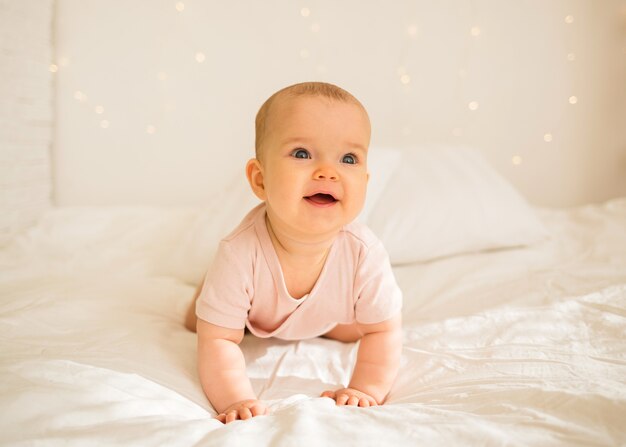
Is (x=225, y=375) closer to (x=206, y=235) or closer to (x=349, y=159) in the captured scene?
(x=349, y=159)

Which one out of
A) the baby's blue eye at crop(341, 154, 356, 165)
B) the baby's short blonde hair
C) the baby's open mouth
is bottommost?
the baby's open mouth

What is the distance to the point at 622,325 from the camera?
90cm

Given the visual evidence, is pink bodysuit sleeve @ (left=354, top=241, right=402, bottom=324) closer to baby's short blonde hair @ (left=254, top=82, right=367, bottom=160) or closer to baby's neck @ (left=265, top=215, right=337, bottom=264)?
baby's neck @ (left=265, top=215, right=337, bottom=264)

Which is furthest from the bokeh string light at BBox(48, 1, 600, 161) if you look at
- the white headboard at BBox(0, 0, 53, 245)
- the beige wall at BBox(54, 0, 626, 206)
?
the white headboard at BBox(0, 0, 53, 245)

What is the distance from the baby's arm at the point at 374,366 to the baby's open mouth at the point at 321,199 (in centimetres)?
25

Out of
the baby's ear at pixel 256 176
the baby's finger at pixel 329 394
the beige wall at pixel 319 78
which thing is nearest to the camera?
the baby's finger at pixel 329 394

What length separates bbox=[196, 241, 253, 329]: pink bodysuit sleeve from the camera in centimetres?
85

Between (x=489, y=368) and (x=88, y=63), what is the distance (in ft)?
6.47

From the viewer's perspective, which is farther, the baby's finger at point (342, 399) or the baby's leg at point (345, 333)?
the baby's leg at point (345, 333)

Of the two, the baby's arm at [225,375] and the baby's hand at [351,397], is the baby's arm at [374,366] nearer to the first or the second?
the baby's hand at [351,397]

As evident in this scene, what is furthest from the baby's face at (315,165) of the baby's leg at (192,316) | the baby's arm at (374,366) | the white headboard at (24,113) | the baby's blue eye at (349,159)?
the white headboard at (24,113)

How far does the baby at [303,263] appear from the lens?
803mm

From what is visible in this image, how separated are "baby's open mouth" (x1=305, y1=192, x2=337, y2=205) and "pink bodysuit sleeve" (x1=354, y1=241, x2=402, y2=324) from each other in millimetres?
155

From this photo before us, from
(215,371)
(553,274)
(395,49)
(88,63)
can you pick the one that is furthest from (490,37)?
(215,371)
